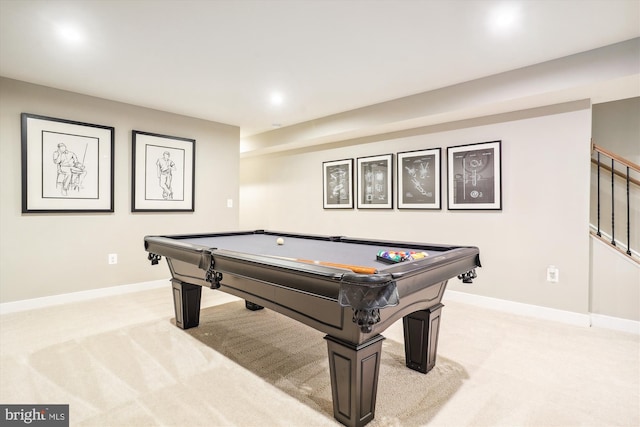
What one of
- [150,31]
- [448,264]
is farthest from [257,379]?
[150,31]

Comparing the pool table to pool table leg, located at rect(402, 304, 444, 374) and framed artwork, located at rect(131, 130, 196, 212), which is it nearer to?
pool table leg, located at rect(402, 304, 444, 374)

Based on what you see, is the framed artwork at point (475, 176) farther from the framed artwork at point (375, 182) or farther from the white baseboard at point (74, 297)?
the white baseboard at point (74, 297)

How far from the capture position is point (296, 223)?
17.6 ft

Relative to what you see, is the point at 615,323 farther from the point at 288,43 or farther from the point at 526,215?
the point at 288,43

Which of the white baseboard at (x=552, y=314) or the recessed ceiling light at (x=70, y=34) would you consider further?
the white baseboard at (x=552, y=314)

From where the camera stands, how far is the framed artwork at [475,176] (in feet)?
11.0

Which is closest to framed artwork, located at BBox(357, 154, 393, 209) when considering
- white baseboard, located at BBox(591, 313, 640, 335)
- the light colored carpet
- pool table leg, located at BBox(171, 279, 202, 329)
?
the light colored carpet

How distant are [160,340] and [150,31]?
225 cm

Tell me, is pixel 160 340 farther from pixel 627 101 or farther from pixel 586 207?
pixel 627 101

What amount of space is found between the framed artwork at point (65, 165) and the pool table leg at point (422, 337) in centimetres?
358

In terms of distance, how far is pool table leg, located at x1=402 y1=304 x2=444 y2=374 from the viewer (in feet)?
6.35

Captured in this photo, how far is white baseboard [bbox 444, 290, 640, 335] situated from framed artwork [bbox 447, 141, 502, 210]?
977mm

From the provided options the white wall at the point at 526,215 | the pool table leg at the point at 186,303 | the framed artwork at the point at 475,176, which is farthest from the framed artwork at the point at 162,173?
the framed artwork at the point at 475,176

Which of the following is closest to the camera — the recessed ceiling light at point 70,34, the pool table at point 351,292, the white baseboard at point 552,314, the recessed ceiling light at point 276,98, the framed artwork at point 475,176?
the pool table at point 351,292
